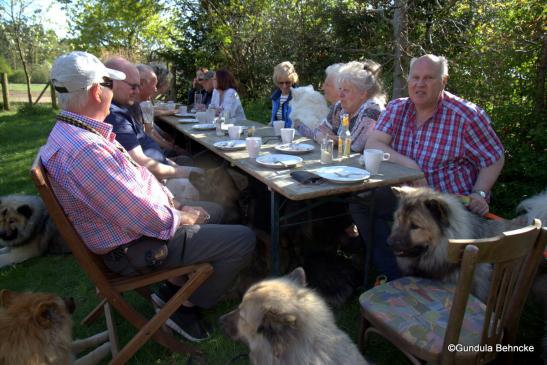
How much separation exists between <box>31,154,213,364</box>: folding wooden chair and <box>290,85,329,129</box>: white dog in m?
3.16

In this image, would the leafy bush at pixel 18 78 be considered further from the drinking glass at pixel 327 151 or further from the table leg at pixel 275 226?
the table leg at pixel 275 226

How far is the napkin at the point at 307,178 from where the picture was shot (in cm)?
231

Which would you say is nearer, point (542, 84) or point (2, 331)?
point (2, 331)

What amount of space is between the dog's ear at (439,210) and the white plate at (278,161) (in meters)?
0.99

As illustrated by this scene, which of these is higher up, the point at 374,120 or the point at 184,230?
the point at 374,120

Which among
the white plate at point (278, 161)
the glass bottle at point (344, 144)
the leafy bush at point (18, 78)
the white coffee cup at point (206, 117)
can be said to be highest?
the leafy bush at point (18, 78)

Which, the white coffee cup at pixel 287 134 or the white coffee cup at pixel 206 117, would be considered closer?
the white coffee cup at pixel 287 134

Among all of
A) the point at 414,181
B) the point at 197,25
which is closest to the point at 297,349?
the point at 414,181

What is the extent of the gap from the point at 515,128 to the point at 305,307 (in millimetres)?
4142

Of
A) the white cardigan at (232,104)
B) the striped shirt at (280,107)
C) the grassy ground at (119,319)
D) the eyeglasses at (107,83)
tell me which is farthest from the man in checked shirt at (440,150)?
the white cardigan at (232,104)

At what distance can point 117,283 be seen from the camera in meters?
2.09

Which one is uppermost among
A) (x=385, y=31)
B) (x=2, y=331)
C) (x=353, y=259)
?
(x=385, y=31)

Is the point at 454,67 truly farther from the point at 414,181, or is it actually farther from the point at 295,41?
the point at 295,41

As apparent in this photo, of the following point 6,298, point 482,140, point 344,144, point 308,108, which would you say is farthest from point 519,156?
point 6,298
